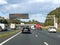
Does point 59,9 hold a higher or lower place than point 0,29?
higher

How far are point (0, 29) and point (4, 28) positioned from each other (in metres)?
4.93

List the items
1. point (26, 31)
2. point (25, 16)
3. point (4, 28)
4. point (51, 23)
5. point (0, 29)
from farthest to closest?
point (51, 23), point (25, 16), point (4, 28), point (0, 29), point (26, 31)

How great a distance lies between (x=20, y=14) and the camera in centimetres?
12212

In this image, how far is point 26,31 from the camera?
48.9 meters

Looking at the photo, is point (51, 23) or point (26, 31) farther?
point (51, 23)

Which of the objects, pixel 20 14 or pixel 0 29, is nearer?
pixel 0 29

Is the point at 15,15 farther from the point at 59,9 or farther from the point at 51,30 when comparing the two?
the point at 51,30

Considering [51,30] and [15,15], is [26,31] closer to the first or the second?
[51,30]

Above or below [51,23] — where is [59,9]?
above

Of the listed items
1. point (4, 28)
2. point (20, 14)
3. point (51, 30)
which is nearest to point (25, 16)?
point (20, 14)

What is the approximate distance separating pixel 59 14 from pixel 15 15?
39.0 meters

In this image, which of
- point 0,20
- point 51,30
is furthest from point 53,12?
point 51,30

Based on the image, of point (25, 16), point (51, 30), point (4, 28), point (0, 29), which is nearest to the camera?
point (51, 30)

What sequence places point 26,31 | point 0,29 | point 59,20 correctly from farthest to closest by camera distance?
point 59,20
point 0,29
point 26,31
